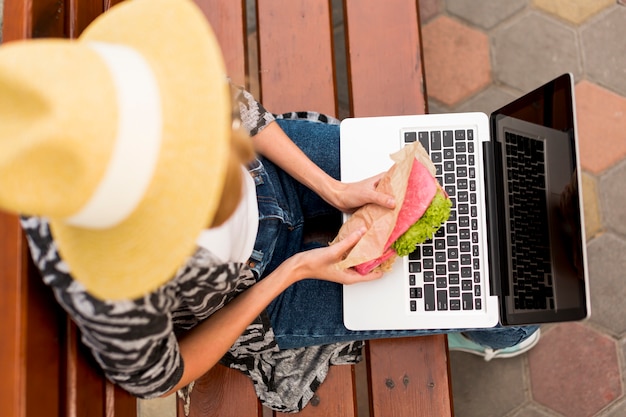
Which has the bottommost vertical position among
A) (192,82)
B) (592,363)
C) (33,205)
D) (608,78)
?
(592,363)

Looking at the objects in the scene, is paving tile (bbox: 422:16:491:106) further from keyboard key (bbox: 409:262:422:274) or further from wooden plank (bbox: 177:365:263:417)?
wooden plank (bbox: 177:365:263:417)

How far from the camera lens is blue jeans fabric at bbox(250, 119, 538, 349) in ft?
4.19

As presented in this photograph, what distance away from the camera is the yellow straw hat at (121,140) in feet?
2.11

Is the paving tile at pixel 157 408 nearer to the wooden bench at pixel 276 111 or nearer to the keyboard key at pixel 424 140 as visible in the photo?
the wooden bench at pixel 276 111

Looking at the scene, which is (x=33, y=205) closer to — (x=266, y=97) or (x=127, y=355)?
(x=127, y=355)

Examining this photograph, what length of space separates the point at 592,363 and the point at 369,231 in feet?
3.96

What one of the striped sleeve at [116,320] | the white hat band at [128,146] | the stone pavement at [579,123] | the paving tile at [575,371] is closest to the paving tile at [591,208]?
the stone pavement at [579,123]

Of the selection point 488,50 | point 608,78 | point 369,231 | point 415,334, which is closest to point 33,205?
point 369,231

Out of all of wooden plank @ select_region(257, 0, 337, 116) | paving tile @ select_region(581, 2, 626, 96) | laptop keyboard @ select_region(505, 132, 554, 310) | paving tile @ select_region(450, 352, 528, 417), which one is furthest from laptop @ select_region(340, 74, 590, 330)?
paving tile @ select_region(581, 2, 626, 96)

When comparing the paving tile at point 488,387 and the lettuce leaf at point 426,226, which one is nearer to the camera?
the lettuce leaf at point 426,226

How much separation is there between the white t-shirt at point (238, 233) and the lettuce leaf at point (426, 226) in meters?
0.31

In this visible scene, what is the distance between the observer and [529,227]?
4.01 ft

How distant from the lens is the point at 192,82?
0.71 metres

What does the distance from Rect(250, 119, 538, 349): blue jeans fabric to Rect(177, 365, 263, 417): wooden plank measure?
0.18 m
